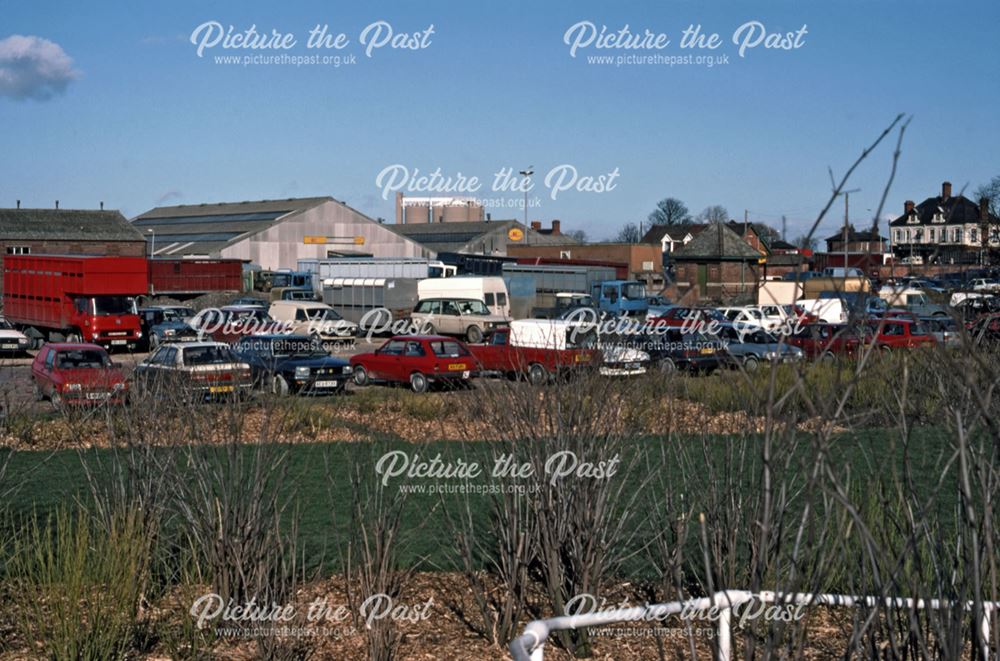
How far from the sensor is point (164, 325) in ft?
126

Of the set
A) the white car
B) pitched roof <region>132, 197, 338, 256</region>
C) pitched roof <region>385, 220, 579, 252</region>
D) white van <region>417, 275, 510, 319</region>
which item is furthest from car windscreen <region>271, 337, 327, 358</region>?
pitched roof <region>385, 220, 579, 252</region>

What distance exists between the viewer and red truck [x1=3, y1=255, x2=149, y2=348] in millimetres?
35375

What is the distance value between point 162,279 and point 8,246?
637 inches

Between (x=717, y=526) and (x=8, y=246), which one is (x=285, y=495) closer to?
(x=717, y=526)

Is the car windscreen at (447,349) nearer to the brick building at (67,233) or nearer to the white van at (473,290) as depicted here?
the white van at (473,290)

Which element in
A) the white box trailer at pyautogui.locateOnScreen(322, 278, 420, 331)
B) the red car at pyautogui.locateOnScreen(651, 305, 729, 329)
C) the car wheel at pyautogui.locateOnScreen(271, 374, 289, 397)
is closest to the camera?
the car wheel at pyautogui.locateOnScreen(271, 374, 289, 397)

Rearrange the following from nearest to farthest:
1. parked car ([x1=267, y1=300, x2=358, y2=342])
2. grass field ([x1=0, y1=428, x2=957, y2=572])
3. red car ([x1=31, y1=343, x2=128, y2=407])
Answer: grass field ([x1=0, y1=428, x2=957, y2=572]) → red car ([x1=31, y1=343, x2=128, y2=407]) → parked car ([x1=267, y1=300, x2=358, y2=342])

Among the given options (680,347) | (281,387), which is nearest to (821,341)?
(281,387)

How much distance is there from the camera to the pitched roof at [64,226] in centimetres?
6569

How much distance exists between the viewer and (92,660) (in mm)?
6535

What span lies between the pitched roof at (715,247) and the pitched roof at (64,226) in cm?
3431

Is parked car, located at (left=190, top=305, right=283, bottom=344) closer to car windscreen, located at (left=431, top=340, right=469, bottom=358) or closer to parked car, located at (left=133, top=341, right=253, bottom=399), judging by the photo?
car windscreen, located at (left=431, top=340, right=469, bottom=358)

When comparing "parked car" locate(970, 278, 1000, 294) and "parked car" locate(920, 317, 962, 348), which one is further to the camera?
"parked car" locate(970, 278, 1000, 294)

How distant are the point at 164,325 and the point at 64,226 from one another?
33185mm
